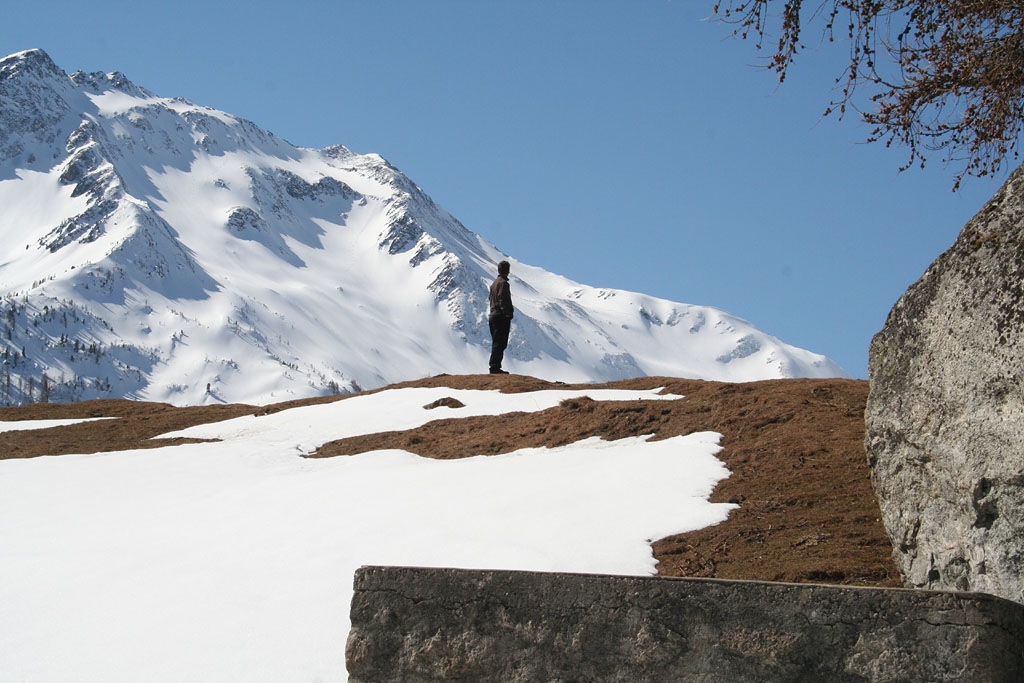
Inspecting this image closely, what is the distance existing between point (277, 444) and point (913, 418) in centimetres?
1382

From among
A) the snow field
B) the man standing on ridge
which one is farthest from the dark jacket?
the snow field

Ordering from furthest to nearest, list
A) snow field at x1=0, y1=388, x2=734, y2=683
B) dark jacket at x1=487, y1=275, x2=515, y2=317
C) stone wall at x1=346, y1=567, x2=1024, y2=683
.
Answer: dark jacket at x1=487, y1=275, x2=515, y2=317 → snow field at x1=0, y1=388, x2=734, y2=683 → stone wall at x1=346, y1=567, x2=1024, y2=683

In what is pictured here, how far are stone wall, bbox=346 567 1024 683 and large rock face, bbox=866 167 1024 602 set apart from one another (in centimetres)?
91

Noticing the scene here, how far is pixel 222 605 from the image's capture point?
864 cm

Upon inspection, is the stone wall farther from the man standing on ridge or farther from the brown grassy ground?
the man standing on ridge

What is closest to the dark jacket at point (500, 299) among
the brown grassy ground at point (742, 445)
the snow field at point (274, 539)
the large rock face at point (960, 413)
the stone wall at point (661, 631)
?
the brown grassy ground at point (742, 445)

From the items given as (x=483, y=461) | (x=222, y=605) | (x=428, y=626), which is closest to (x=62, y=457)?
(x=483, y=461)

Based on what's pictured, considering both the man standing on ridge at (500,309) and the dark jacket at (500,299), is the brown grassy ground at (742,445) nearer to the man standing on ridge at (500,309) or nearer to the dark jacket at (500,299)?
the man standing on ridge at (500,309)

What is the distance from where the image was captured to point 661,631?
4.65m

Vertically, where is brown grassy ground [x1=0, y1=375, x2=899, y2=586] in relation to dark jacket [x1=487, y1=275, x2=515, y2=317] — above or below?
below

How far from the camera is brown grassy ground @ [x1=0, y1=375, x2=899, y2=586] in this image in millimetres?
7906

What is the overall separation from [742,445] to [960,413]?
256 inches

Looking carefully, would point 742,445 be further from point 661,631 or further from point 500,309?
point 500,309

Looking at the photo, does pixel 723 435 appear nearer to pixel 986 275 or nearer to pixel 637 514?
pixel 637 514
